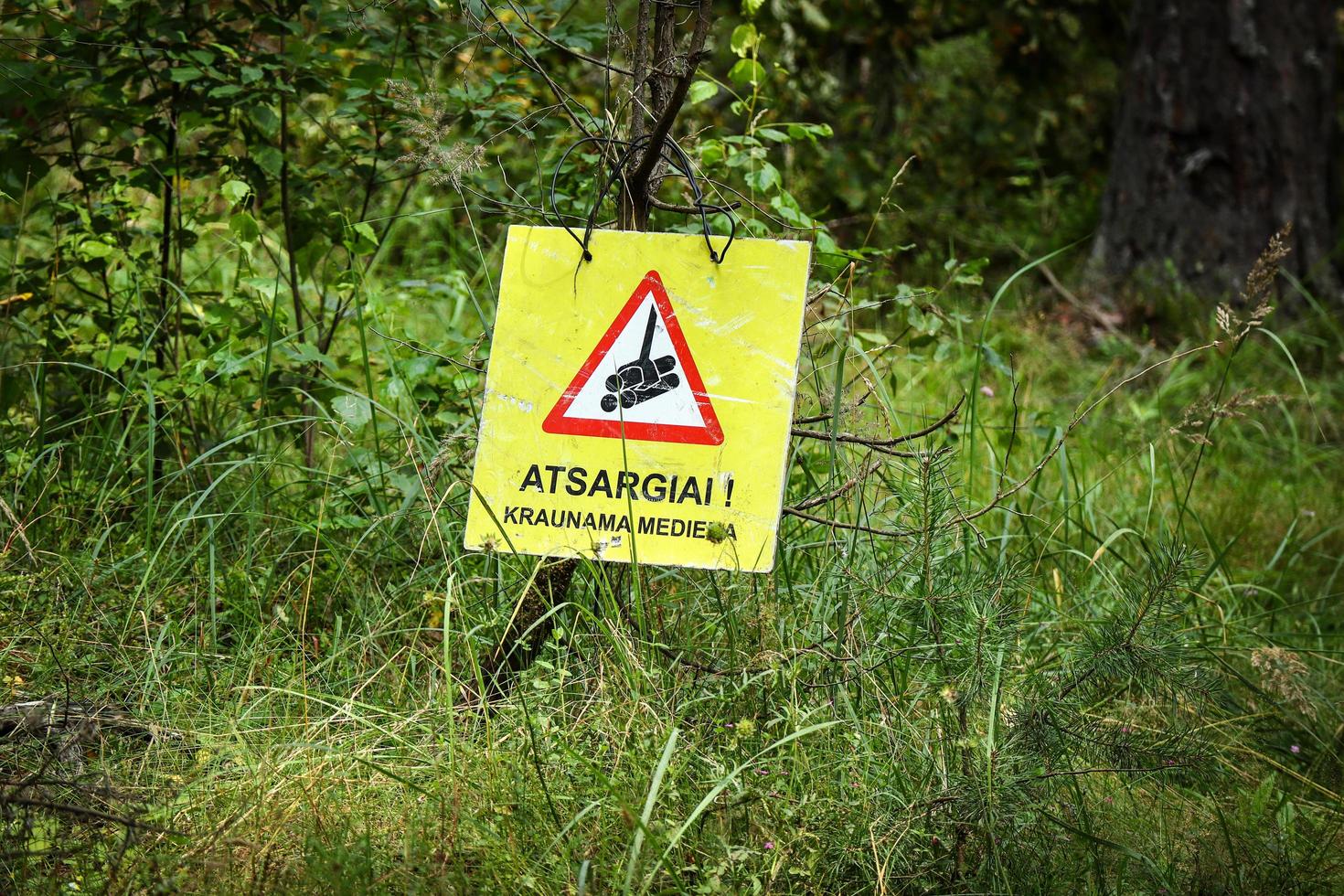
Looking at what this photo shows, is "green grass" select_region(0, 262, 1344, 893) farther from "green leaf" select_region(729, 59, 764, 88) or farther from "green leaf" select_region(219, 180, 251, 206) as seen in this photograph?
"green leaf" select_region(729, 59, 764, 88)

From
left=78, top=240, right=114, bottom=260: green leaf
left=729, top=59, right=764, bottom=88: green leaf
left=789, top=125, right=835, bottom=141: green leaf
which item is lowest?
left=78, top=240, right=114, bottom=260: green leaf

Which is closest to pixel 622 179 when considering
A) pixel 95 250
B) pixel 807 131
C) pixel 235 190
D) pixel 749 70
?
pixel 749 70

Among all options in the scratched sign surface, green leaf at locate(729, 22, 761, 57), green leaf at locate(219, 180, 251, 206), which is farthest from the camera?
green leaf at locate(219, 180, 251, 206)

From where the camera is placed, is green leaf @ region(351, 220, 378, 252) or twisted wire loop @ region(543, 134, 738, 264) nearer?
twisted wire loop @ region(543, 134, 738, 264)

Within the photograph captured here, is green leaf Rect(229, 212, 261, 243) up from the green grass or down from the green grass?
up

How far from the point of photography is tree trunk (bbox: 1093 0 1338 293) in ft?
18.7

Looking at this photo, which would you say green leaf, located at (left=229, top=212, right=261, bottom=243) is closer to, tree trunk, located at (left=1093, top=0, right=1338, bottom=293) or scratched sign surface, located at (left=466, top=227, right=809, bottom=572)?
scratched sign surface, located at (left=466, top=227, right=809, bottom=572)

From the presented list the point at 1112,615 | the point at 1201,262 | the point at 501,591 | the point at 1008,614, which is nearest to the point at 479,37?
the point at 501,591

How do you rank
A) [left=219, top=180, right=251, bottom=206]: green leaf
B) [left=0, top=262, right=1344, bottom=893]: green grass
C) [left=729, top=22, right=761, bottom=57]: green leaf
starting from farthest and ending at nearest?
[left=219, top=180, right=251, bottom=206]: green leaf < [left=729, top=22, right=761, bottom=57]: green leaf < [left=0, top=262, right=1344, bottom=893]: green grass

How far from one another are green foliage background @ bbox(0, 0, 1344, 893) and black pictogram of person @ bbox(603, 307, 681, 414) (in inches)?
13.9

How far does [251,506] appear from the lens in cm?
267

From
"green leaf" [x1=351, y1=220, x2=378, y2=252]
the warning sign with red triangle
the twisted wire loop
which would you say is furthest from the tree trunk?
the warning sign with red triangle

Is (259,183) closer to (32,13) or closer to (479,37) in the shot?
(32,13)

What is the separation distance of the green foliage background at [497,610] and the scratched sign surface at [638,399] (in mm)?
229
